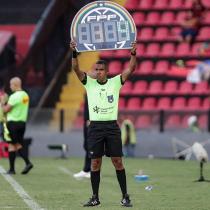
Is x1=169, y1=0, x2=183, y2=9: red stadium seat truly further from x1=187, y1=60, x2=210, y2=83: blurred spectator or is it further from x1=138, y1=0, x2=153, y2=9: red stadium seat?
x1=187, y1=60, x2=210, y2=83: blurred spectator

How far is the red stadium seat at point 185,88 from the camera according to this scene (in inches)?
1116

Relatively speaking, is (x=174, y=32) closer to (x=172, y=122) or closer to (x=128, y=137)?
(x=172, y=122)

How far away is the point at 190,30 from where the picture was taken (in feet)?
98.3

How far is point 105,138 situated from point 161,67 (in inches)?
724

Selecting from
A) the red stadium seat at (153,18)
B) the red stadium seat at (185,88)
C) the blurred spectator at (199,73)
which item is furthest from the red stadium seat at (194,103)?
the red stadium seat at (153,18)

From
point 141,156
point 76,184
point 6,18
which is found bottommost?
point 141,156

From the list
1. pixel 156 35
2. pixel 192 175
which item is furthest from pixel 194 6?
pixel 192 175

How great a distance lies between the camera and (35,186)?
1419 cm

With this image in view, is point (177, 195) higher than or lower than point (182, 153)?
higher

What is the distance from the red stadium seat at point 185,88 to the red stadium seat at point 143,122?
2.99m

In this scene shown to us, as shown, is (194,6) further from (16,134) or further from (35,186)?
(35,186)

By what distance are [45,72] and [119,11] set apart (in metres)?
17.2

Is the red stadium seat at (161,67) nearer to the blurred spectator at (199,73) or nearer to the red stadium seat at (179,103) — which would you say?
the blurred spectator at (199,73)

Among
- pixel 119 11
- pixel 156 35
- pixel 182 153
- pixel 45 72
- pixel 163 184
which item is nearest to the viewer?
pixel 119 11
